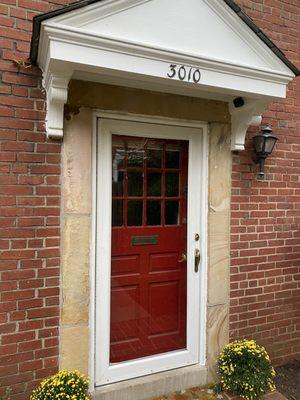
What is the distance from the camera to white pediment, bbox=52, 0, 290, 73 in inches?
87.3

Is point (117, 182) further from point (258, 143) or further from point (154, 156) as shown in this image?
point (258, 143)

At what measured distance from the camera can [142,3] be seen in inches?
92.0

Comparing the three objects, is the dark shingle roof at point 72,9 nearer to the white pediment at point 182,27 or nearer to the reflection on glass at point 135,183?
the white pediment at point 182,27

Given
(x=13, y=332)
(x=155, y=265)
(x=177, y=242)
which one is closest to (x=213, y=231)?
(x=177, y=242)

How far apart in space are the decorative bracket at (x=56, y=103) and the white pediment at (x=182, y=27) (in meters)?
0.39

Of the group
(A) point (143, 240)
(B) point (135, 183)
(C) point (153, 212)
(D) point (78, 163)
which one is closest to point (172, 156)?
(B) point (135, 183)

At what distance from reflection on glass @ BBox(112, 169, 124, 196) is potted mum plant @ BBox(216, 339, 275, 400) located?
1.72m

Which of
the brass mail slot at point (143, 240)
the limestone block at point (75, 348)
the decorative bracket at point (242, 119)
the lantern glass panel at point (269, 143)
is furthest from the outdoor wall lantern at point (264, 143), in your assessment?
the limestone block at point (75, 348)

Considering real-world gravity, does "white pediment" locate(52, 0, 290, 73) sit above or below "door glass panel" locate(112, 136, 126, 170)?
above

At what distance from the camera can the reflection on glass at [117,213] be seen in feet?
9.90

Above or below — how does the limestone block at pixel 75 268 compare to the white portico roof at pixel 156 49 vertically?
below

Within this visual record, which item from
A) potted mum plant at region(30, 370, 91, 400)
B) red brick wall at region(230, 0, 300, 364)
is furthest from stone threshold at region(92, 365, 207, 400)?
red brick wall at region(230, 0, 300, 364)

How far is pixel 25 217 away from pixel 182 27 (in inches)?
68.8

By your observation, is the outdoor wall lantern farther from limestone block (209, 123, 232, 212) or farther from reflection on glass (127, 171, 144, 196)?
reflection on glass (127, 171, 144, 196)
